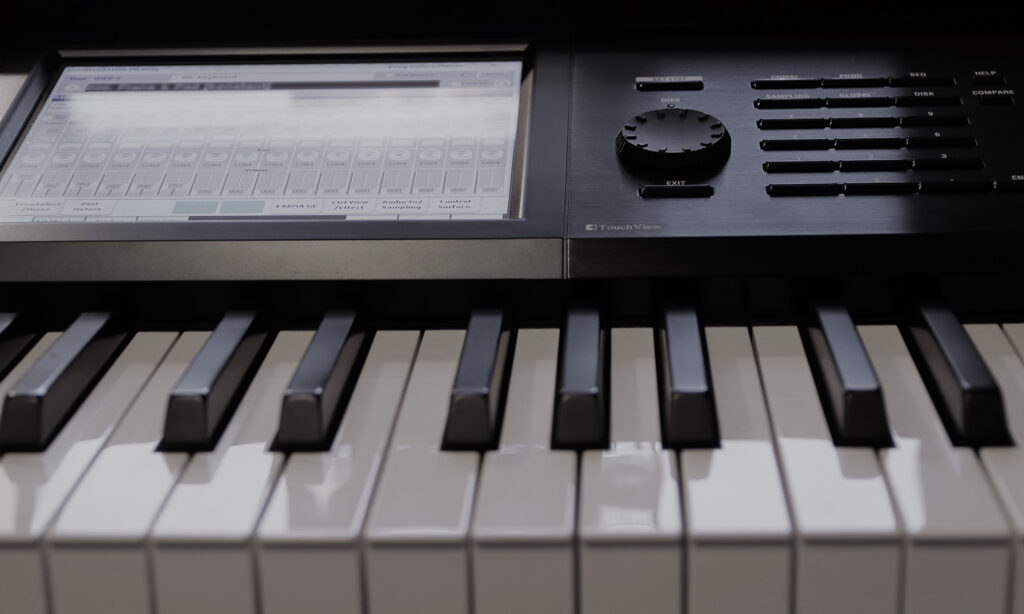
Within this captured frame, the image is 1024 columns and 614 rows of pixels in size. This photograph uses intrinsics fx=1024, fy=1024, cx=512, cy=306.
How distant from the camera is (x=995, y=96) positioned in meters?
1.00

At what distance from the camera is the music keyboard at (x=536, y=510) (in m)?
0.68

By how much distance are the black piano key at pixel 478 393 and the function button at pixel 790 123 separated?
344mm

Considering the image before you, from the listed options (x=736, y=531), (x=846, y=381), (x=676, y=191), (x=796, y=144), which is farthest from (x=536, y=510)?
(x=796, y=144)

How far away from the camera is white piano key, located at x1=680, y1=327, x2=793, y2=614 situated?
2.22 feet

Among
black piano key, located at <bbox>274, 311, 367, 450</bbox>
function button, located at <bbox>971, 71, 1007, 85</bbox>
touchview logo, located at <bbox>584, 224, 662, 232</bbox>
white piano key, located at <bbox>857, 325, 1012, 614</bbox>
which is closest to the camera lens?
white piano key, located at <bbox>857, 325, 1012, 614</bbox>

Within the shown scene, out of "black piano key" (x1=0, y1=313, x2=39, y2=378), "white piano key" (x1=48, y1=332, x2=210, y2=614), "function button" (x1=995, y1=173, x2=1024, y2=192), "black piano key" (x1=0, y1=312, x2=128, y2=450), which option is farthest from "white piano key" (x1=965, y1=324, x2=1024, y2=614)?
"black piano key" (x1=0, y1=313, x2=39, y2=378)

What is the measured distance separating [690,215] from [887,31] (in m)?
0.36

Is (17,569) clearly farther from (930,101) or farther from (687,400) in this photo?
(930,101)

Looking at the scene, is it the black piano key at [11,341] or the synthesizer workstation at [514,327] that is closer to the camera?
the synthesizer workstation at [514,327]

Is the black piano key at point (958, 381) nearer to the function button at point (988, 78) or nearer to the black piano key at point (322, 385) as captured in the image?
the function button at point (988, 78)

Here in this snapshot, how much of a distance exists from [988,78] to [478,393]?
63cm

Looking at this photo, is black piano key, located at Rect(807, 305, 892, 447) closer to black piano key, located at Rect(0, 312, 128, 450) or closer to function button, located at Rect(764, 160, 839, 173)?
function button, located at Rect(764, 160, 839, 173)

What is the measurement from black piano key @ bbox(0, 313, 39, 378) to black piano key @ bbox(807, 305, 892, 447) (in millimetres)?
720

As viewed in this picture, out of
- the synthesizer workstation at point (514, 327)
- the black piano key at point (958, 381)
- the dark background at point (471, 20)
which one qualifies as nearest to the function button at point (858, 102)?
the synthesizer workstation at point (514, 327)
